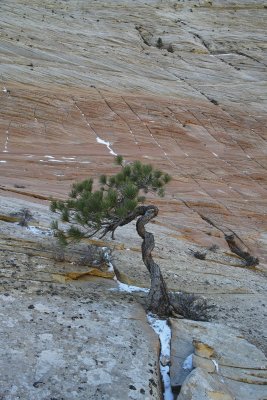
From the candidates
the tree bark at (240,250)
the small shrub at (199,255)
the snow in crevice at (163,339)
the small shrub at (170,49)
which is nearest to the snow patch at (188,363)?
the snow in crevice at (163,339)

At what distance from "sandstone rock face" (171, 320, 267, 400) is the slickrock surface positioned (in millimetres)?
439

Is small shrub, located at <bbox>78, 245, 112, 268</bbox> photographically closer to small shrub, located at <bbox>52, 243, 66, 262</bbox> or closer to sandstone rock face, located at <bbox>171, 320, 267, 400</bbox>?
small shrub, located at <bbox>52, 243, 66, 262</bbox>

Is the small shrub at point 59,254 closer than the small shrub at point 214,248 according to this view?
Yes

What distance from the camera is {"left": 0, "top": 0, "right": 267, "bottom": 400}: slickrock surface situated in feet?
32.3

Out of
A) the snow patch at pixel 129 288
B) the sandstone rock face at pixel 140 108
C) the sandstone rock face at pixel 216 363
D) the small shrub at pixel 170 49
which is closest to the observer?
the sandstone rock face at pixel 216 363

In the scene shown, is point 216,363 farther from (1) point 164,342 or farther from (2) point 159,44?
(2) point 159,44

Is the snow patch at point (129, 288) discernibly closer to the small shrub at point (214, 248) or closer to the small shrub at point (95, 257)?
the small shrub at point (95, 257)

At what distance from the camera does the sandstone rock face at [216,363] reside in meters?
5.35

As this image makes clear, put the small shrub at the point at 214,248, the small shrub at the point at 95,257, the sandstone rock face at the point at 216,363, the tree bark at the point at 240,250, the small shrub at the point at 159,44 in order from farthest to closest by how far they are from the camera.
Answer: the small shrub at the point at 159,44
the small shrub at the point at 214,248
the tree bark at the point at 240,250
the small shrub at the point at 95,257
the sandstone rock face at the point at 216,363

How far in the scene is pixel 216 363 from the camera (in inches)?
235

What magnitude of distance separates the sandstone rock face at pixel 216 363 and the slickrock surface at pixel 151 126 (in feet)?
1.44

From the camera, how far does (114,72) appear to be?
35156mm

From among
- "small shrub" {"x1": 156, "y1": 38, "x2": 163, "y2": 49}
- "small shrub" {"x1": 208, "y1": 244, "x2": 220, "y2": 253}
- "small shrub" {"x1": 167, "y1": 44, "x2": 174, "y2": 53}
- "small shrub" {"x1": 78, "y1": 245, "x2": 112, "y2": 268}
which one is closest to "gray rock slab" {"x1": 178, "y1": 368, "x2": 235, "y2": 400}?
"small shrub" {"x1": 78, "y1": 245, "x2": 112, "y2": 268}

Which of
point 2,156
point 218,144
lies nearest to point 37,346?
point 2,156
